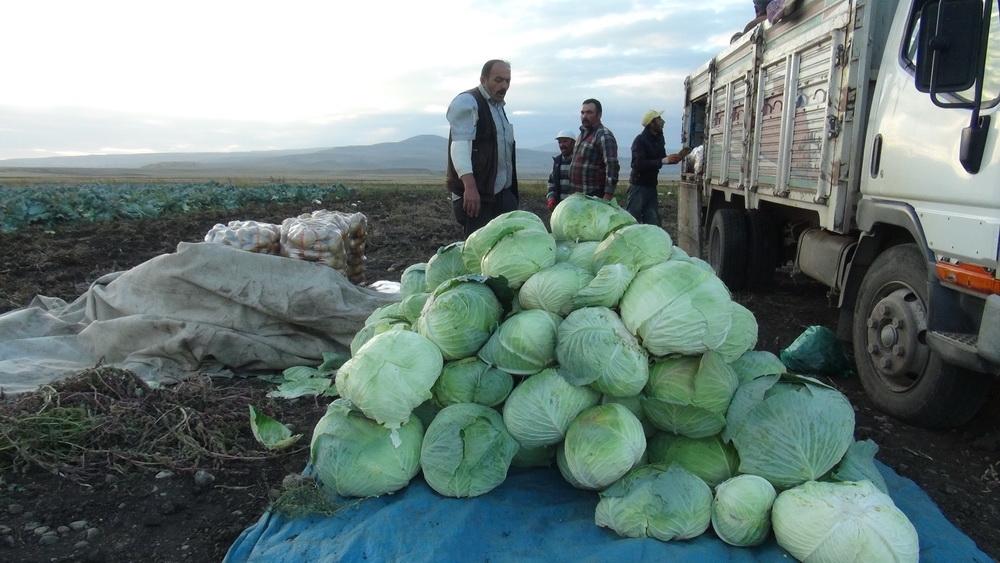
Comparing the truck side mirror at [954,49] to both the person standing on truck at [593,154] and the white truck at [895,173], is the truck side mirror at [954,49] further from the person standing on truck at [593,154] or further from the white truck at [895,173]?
the person standing on truck at [593,154]

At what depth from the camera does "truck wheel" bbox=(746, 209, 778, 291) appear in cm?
707

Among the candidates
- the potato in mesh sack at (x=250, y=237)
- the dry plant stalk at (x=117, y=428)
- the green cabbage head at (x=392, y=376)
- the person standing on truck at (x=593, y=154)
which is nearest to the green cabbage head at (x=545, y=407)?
the green cabbage head at (x=392, y=376)

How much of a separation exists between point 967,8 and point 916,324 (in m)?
1.73

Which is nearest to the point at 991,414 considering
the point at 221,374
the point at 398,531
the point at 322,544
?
the point at 398,531

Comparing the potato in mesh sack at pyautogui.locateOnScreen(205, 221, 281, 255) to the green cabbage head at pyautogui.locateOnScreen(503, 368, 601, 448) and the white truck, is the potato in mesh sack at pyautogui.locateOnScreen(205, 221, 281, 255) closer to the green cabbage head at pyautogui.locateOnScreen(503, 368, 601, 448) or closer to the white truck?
the green cabbage head at pyautogui.locateOnScreen(503, 368, 601, 448)

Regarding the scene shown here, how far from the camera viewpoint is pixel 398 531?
2.38 meters

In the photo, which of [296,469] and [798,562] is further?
[296,469]

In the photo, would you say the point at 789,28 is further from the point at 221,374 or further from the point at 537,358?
the point at 221,374

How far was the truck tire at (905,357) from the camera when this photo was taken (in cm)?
358

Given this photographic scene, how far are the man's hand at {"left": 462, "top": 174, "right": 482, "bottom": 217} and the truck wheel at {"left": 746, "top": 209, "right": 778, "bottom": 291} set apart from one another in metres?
3.51

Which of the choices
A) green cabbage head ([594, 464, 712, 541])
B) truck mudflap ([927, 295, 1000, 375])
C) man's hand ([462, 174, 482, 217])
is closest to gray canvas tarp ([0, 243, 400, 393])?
man's hand ([462, 174, 482, 217])

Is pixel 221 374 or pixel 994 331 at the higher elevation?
pixel 994 331

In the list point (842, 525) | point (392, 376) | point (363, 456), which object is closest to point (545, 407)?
point (392, 376)

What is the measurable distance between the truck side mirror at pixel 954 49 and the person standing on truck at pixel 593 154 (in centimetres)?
465
